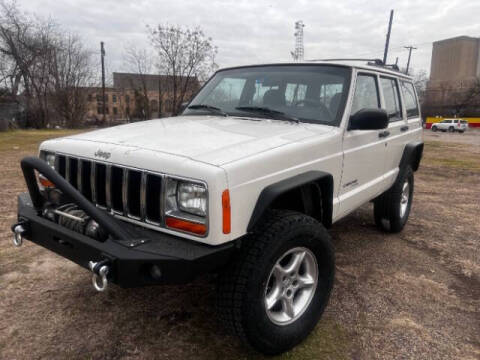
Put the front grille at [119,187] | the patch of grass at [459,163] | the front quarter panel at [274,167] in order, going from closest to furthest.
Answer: the front quarter panel at [274,167] → the front grille at [119,187] → the patch of grass at [459,163]

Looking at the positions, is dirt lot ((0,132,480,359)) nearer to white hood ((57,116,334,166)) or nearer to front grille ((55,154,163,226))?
front grille ((55,154,163,226))

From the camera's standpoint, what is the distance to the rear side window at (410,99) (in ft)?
15.5

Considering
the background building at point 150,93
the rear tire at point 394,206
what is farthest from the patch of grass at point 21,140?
the rear tire at point 394,206

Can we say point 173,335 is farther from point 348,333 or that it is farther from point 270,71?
point 270,71

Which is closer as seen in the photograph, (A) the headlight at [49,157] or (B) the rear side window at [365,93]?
(A) the headlight at [49,157]

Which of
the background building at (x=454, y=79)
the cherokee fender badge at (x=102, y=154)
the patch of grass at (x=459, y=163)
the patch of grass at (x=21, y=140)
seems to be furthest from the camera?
the background building at (x=454, y=79)

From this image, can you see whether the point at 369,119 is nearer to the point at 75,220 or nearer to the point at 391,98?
the point at 391,98

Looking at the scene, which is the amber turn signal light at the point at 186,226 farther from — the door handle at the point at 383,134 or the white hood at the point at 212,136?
the door handle at the point at 383,134

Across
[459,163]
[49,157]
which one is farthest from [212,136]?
[459,163]

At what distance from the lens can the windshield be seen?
3.16 m

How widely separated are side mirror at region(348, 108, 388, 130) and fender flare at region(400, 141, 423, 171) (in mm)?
1712

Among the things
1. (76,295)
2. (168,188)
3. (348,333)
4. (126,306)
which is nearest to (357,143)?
(348,333)

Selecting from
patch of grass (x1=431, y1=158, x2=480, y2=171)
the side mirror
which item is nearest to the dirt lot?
the side mirror

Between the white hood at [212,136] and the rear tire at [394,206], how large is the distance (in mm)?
1930
